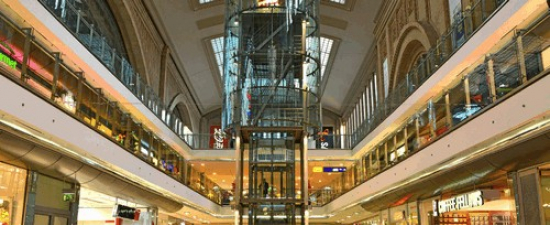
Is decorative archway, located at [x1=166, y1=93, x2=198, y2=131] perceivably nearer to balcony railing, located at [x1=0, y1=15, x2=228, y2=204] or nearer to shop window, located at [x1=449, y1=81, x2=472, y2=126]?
balcony railing, located at [x1=0, y1=15, x2=228, y2=204]

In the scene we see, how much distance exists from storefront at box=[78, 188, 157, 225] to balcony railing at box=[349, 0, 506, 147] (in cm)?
1021

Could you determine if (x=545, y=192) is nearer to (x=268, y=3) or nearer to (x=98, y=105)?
(x=98, y=105)

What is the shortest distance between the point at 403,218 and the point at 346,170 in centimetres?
741

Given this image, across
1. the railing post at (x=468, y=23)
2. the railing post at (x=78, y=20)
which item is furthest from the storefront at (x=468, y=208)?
the railing post at (x=78, y=20)

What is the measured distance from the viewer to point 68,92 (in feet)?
41.4

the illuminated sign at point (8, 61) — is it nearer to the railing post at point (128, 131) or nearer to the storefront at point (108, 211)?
the railing post at point (128, 131)

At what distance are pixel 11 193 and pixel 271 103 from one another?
9.14 metres

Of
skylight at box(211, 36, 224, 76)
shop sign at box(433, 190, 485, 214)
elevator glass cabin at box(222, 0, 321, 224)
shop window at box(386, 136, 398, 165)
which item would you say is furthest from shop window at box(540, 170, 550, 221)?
skylight at box(211, 36, 224, 76)

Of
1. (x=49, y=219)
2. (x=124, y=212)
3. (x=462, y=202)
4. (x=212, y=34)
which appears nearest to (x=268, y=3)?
→ (x=124, y=212)

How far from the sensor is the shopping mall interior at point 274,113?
10.6m

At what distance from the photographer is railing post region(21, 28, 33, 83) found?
10172mm

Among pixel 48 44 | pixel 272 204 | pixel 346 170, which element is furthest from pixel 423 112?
pixel 346 170

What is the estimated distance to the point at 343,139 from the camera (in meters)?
30.4

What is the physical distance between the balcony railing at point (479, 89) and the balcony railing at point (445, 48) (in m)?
1.00
